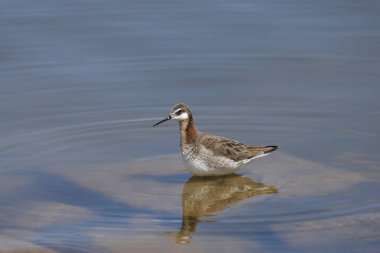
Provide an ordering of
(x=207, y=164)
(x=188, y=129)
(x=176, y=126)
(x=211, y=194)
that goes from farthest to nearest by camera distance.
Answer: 1. (x=176, y=126)
2. (x=188, y=129)
3. (x=207, y=164)
4. (x=211, y=194)

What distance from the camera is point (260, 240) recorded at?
36.3 ft

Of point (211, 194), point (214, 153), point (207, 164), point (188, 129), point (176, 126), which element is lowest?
point (211, 194)

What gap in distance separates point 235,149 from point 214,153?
0.31 metres

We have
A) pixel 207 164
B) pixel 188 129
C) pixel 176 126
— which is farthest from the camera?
pixel 176 126

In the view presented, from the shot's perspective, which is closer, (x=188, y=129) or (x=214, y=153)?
(x=214, y=153)

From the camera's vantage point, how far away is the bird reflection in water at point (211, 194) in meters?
12.0

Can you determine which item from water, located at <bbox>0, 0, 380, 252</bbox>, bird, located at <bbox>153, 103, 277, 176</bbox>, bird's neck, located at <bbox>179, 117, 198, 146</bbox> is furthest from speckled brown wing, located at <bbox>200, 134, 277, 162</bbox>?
water, located at <bbox>0, 0, 380, 252</bbox>

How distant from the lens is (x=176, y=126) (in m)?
15.8

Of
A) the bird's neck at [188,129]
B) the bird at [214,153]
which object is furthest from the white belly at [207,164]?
the bird's neck at [188,129]

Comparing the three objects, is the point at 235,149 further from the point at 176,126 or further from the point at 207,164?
Result: the point at 176,126

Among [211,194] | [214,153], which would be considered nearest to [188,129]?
[214,153]

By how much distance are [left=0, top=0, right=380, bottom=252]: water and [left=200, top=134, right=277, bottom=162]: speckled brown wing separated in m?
0.34

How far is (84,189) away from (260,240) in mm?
3086

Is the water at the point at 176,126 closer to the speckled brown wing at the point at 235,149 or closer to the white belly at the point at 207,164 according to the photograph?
the white belly at the point at 207,164
